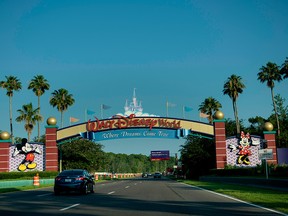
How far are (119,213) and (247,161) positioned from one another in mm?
41683

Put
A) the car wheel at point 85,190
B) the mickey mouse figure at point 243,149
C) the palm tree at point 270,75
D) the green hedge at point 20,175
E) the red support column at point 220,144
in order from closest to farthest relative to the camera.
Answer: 1. the car wheel at point 85,190
2. the green hedge at point 20,175
3. the red support column at point 220,144
4. the mickey mouse figure at point 243,149
5. the palm tree at point 270,75

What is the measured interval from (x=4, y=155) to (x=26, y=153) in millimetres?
2929

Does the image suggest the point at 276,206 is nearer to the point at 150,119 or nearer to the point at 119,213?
the point at 119,213

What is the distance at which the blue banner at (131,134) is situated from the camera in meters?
52.0

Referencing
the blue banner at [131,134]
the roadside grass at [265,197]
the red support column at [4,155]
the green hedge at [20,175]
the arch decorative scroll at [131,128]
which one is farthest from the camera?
the blue banner at [131,134]

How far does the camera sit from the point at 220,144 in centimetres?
5012

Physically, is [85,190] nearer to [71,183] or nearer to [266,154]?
[71,183]

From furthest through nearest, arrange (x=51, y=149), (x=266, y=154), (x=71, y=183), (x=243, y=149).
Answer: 1. (x=51, y=149)
2. (x=243, y=149)
3. (x=266, y=154)
4. (x=71, y=183)

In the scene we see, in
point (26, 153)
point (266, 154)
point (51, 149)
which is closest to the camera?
point (266, 154)

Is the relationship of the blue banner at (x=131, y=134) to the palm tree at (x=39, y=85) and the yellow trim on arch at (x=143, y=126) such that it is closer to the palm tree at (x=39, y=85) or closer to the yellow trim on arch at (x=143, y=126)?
the yellow trim on arch at (x=143, y=126)

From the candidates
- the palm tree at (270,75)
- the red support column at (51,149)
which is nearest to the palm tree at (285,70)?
the palm tree at (270,75)

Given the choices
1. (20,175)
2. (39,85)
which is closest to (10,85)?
(39,85)

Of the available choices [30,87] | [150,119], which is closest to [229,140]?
[150,119]

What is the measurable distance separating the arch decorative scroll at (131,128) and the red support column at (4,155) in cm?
696
